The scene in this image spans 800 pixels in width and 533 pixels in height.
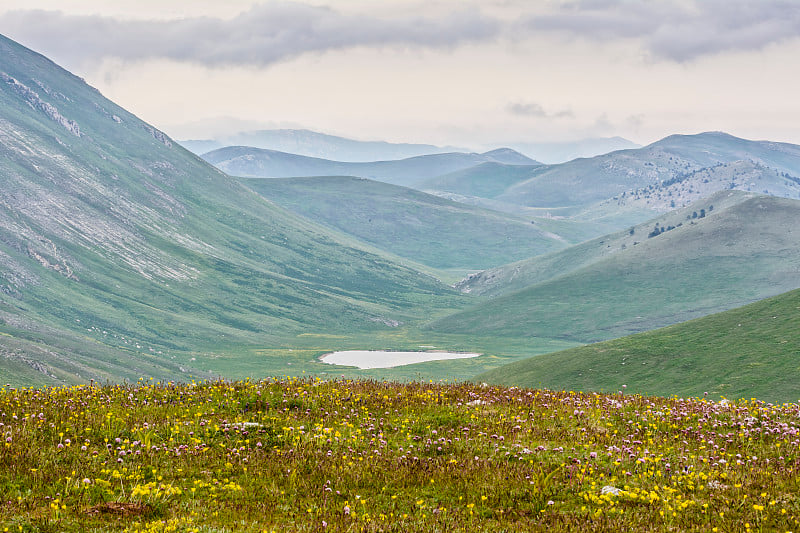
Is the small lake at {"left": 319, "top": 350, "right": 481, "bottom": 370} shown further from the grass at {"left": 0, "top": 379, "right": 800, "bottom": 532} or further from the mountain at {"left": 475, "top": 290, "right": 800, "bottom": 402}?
the grass at {"left": 0, "top": 379, "right": 800, "bottom": 532}

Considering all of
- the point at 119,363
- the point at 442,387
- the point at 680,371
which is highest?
the point at 442,387

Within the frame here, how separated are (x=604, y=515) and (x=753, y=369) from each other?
156ft

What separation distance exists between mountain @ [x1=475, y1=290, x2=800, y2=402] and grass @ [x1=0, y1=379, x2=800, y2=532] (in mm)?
32749

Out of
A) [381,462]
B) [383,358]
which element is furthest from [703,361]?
[383,358]

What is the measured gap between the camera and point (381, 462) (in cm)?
1498

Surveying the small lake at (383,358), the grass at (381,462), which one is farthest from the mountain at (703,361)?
the small lake at (383,358)

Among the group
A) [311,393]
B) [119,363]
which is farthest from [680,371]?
[119,363]

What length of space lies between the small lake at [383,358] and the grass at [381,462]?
153 metres

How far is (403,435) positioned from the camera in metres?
17.1

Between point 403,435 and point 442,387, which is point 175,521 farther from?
point 442,387

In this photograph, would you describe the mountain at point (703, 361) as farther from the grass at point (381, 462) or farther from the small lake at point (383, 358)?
the small lake at point (383, 358)

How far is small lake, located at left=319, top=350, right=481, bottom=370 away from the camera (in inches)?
7008

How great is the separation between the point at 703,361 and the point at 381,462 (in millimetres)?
55060

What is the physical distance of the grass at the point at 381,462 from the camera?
12305 millimetres
